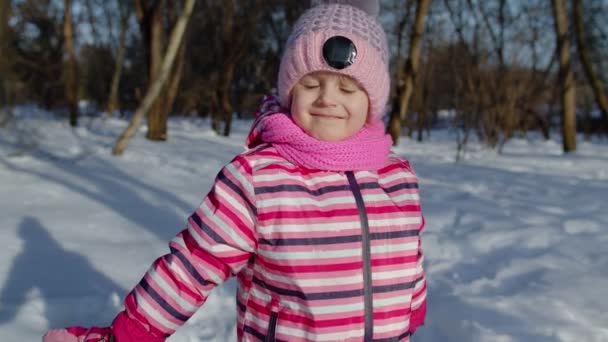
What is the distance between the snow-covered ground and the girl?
0.99 meters

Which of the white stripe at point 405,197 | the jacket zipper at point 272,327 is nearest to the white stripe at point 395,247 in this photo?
the white stripe at point 405,197

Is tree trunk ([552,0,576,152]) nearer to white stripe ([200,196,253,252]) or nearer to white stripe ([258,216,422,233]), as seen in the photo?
white stripe ([258,216,422,233])

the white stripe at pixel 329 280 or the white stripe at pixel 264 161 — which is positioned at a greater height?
the white stripe at pixel 264 161

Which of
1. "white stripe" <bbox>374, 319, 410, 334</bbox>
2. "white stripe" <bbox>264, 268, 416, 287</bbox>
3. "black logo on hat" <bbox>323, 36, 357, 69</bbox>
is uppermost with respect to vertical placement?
"black logo on hat" <bbox>323, 36, 357, 69</bbox>

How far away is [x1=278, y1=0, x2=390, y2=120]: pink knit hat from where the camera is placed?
1.20 m

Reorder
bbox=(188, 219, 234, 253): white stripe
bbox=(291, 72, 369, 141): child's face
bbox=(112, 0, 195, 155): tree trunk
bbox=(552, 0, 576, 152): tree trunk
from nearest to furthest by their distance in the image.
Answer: bbox=(188, 219, 234, 253): white stripe
bbox=(291, 72, 369, 141): child's face
bbox=(112, 0, 195, 155): tree trunk
bbox=(552, 0, 576, 152): tree trunk

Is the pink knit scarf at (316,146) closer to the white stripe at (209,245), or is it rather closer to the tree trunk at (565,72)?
the white stripe at (209,245)

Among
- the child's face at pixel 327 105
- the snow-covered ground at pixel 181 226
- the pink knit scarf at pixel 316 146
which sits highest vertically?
the child's face at pixel 327 105

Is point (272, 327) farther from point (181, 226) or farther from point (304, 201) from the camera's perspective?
point (181, 226)

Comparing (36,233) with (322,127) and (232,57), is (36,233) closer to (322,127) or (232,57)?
(322,127)

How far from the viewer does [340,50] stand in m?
1.19

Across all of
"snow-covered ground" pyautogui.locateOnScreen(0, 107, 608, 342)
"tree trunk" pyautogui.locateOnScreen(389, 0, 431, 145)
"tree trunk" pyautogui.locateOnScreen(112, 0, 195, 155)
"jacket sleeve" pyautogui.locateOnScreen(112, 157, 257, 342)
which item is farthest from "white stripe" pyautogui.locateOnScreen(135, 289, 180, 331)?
"tree trunk" pyautogui.locateOnScreen(389, 0, 431, 145)

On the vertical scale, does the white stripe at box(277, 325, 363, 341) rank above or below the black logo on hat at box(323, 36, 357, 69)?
below

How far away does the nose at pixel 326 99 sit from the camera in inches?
48.0
